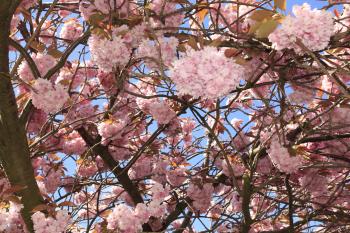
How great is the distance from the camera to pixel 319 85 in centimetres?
331

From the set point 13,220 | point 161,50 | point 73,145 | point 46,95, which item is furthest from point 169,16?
point 73,145

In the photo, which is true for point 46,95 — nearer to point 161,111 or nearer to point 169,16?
point 169,16

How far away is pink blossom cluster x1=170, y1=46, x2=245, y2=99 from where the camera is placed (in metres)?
1.73

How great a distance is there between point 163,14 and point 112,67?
408mm

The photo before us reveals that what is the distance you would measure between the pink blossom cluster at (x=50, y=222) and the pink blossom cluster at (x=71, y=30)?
194 centimetres

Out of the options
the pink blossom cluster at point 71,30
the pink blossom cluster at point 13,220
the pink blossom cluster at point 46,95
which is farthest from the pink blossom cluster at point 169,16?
the pink blossom cluster at point 71,30

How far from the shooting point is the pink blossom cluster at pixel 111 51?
2.46 m

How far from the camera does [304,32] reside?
6.16 feet

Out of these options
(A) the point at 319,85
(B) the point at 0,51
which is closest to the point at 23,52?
(B) the point at 0,51

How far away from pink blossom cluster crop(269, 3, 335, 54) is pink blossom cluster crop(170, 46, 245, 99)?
0.25 meters

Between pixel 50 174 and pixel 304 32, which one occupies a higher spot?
pixel 50 174

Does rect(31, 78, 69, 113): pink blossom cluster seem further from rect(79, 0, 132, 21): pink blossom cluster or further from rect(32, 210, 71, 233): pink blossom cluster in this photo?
rect(32, 210, 71, 233): pink blossom cluster

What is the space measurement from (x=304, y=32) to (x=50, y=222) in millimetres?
1693

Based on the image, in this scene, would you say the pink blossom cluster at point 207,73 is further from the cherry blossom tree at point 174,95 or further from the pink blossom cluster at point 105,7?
the pink blossom cluster at point 105,7
